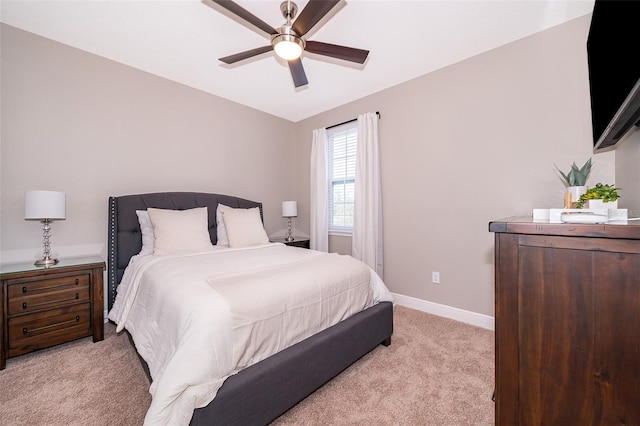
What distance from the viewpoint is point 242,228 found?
300 cm

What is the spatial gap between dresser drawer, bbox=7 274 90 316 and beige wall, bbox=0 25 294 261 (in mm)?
547

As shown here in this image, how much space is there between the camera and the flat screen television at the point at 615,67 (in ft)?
3.08

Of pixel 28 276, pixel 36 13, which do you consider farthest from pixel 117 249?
pixel 36 13

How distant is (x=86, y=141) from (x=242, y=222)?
168cm

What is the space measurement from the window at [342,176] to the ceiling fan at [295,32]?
163 cm

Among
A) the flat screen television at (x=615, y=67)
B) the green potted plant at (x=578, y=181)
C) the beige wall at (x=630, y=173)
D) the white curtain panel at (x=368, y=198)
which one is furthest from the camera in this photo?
the white curtain panel at (x=368, y=198)

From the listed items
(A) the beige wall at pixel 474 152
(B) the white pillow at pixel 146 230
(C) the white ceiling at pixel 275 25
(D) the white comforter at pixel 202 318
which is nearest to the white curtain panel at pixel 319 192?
(A) the beige wall at pixel 474 152

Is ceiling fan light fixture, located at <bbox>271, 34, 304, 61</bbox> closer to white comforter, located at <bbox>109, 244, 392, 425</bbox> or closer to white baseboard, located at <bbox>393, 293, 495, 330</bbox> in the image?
white comforter, located at <bbox>109, 244, 392, 425</bbox>

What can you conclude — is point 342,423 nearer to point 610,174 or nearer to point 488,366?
point 488,366

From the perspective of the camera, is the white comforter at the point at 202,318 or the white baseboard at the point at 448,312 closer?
the white comforter at the point at 202,318

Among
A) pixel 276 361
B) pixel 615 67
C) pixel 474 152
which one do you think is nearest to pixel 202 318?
pixel 276 361

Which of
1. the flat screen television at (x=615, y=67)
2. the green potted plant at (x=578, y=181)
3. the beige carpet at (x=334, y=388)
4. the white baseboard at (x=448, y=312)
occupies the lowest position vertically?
the beige carpet at (x=334, y=388)

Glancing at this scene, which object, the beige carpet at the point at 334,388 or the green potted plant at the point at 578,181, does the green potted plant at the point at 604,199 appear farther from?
the beige carpet at the point at 334,388

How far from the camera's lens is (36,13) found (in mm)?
2090
